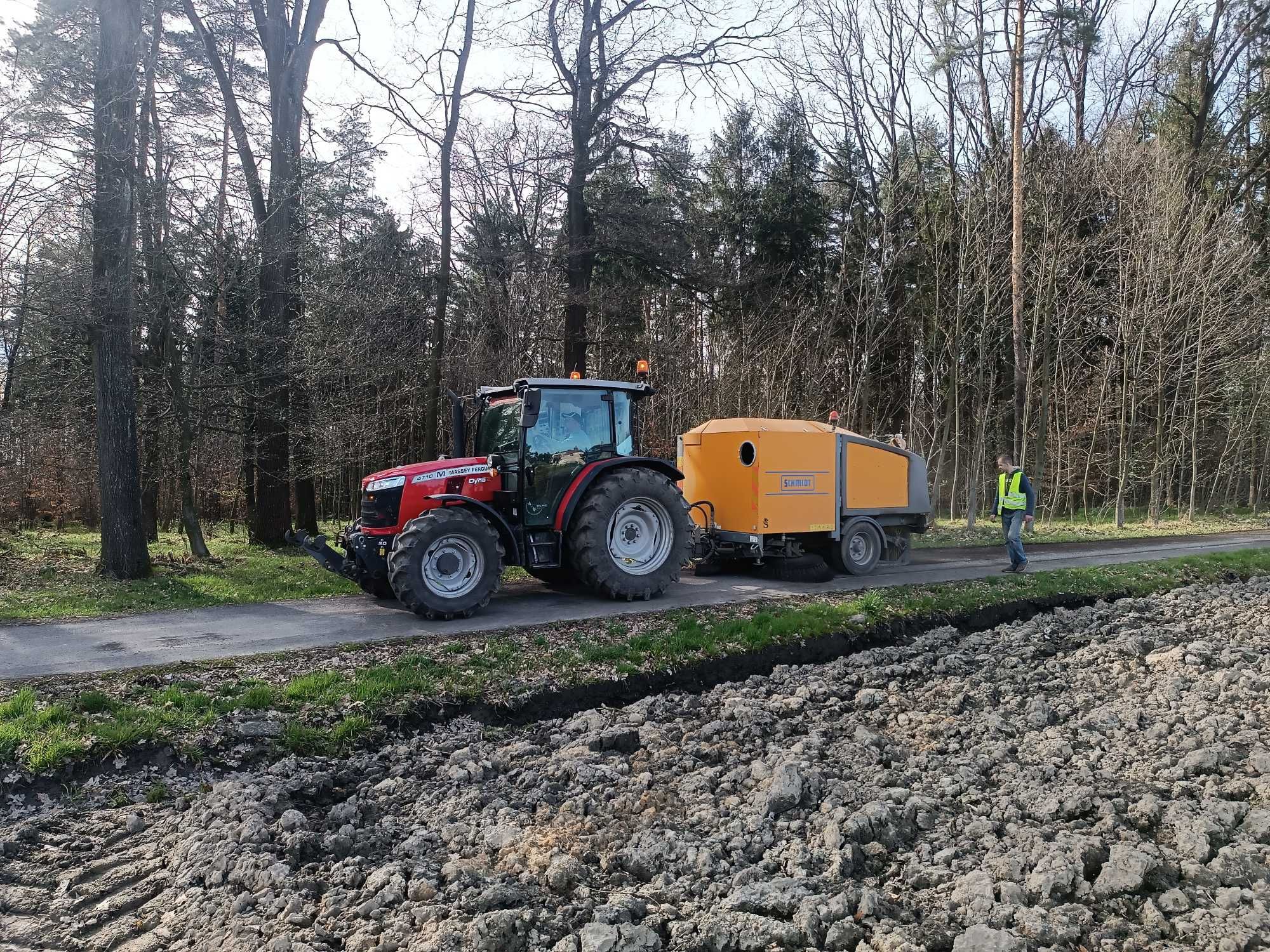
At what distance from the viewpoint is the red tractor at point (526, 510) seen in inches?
326

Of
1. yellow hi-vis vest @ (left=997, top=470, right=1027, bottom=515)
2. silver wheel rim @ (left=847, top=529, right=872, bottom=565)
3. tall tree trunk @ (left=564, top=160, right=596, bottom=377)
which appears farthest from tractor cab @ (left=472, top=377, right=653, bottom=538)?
tall tree trunk @ (left=564, top=160, right=596, bottom=377)

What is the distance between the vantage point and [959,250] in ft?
68.8

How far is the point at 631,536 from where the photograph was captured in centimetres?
970

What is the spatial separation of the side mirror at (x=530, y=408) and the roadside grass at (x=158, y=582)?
10.9 ft

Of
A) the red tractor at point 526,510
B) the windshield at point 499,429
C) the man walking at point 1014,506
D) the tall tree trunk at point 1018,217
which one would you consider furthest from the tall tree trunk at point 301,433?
the tall tree trunk at point 1018,217

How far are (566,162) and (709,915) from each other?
57.5 ft

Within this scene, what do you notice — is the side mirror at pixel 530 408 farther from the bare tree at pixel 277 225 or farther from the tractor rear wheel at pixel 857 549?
the bare tree at pixel 277 225

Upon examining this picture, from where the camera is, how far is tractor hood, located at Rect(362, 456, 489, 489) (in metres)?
8.55

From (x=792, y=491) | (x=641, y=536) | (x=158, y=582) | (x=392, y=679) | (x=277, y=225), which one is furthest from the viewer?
(x=277, y=225)

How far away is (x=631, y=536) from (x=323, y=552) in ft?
11.0

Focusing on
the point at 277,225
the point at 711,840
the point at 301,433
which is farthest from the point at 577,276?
the point at 711,840

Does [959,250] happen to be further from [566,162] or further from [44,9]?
[44,9]

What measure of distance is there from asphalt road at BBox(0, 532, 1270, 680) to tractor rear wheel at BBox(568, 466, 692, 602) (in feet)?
0.85

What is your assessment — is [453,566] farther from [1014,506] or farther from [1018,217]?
[1018,217]
